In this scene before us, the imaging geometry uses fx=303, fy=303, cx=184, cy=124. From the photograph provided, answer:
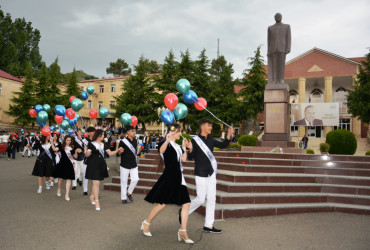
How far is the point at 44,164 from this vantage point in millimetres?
10016

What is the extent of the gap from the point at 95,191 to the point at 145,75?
34211mm

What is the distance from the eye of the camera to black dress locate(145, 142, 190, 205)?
16.3ft

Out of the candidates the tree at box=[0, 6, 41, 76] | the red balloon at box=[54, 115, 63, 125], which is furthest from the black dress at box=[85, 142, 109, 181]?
the tree at box=[0, 6, 41, 76]

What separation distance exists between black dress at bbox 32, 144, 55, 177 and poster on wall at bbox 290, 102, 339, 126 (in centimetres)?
3181

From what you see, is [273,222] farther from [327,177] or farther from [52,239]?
[52,239]

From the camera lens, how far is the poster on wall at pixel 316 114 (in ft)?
114

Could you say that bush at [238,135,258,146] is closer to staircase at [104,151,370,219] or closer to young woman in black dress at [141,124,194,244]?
A: staircase at [104,151,370,219]

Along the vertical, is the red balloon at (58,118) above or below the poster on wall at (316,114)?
below

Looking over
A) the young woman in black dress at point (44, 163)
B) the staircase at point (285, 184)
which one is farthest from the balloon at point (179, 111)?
the young woman in black dress at point (44, 163)

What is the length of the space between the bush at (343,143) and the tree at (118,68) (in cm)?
6690

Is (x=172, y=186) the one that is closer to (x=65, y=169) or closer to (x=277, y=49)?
(x=65, y=169)

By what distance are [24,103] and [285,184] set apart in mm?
40583

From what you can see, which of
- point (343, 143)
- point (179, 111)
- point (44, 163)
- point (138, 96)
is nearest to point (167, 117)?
point (179, 111)

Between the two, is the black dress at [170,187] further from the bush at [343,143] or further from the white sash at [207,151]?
the bush at [343,143]
